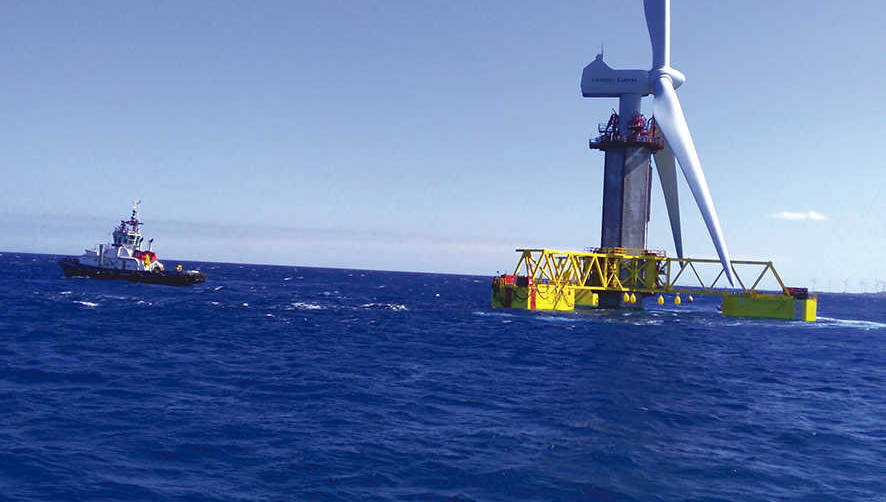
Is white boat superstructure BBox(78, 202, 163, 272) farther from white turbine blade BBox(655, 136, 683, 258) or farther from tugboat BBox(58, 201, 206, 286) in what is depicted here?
white turbine blade BBox(655, 136, 683, 258)

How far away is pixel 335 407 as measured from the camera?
21.5 m

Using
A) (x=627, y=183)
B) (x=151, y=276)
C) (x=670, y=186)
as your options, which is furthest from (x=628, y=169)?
(x=151, y=276)

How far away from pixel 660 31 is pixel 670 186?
20.7 m

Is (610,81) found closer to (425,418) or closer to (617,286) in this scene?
(617,286)

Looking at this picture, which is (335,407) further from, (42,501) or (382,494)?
(42,501)

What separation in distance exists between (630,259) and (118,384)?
6118 cm

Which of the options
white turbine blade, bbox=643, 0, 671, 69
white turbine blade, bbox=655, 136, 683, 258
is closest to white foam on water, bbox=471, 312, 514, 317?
white turbine blade, bbox=655, 136, 683, 258

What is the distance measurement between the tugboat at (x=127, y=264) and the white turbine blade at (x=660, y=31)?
79293 millimetres

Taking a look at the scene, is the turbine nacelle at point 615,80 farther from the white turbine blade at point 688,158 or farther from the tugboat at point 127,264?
the tugboat at point 127,264

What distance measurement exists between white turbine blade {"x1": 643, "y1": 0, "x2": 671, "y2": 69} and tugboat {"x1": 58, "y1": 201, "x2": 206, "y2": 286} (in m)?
79.3

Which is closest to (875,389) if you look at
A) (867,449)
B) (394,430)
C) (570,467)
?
(867,449)

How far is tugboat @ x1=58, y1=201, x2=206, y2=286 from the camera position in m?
101

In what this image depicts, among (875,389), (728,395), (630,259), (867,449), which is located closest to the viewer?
(867,449)

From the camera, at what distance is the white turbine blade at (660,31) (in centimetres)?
7638
